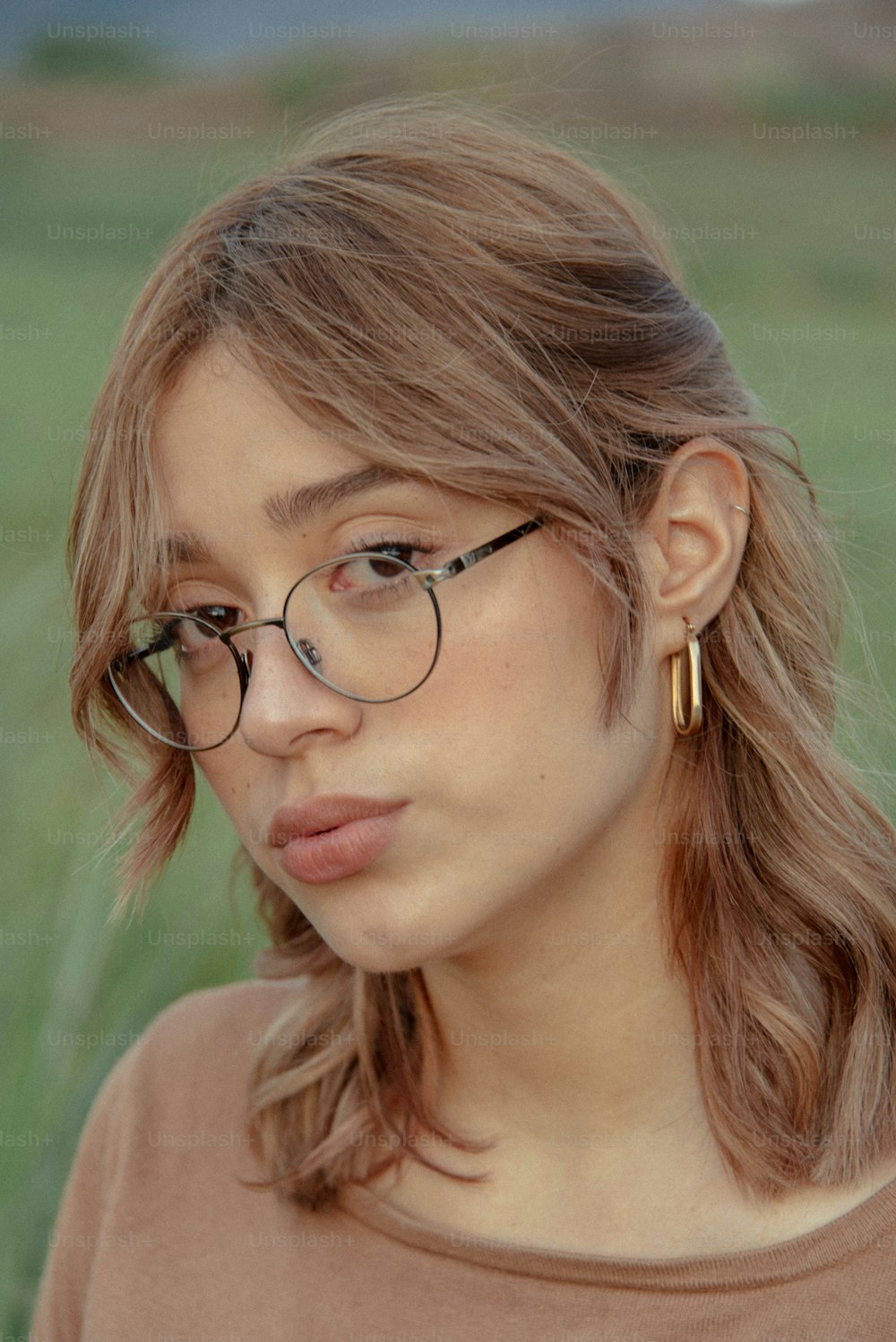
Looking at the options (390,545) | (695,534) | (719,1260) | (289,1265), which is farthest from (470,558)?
(289,1265)

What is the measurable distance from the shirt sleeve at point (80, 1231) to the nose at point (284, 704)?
0.87 m

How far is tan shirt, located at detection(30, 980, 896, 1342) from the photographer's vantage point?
1.45 metres

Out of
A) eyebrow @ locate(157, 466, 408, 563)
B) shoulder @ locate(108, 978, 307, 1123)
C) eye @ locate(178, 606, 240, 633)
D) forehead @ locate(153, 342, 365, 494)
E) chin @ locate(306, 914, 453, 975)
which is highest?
forehead @ locate(153, 342, 365, 494)

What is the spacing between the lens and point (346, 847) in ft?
4.84

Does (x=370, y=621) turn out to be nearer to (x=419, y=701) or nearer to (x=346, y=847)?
(x=419, y=701)

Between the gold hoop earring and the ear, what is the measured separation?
0.02 m

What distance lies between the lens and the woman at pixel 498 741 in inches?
57.2

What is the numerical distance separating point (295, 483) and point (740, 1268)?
975 mm

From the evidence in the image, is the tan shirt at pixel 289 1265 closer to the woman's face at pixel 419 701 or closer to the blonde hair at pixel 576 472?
the blonde hair at pixel 576 472

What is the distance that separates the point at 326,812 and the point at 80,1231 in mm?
925

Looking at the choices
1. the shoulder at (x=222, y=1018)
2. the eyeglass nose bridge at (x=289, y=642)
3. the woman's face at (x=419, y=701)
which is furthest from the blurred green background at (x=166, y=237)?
the eyeglass nose bridge at (x=289, y=642)

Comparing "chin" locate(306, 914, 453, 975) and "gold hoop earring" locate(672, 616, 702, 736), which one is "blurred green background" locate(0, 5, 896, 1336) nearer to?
"gold hoop earring" locate(672, 616, 702, 736)

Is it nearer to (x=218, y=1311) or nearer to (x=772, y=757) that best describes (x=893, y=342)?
(x=772, y=757)

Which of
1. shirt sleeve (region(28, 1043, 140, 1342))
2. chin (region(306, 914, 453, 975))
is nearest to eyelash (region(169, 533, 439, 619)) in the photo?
chin (region(306, 914, 453, 975))
